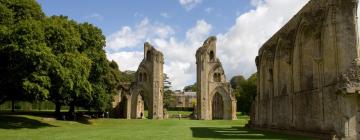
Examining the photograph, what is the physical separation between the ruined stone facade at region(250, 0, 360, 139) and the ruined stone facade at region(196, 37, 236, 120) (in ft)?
97.2

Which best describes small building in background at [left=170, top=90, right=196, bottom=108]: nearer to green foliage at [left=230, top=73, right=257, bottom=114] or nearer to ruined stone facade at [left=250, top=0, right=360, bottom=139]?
green foliage at [left=230, top=73, right=257, bottom=114]

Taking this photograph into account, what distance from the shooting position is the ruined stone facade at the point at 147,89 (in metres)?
64.0

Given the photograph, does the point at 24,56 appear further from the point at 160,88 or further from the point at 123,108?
the point at 123,108

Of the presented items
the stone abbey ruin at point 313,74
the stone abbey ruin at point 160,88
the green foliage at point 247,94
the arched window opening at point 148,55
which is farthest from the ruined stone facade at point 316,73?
the green foliage at point 247,94

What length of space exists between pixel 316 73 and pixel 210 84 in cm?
4193

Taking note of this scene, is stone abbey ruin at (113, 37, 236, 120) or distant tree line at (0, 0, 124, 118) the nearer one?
distant tree line at (0, 0, 124, 118)

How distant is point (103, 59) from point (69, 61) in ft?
42.9

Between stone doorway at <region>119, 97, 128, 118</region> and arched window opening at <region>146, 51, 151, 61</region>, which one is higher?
arched window opening at <region>146, 51, 151, 61</region>

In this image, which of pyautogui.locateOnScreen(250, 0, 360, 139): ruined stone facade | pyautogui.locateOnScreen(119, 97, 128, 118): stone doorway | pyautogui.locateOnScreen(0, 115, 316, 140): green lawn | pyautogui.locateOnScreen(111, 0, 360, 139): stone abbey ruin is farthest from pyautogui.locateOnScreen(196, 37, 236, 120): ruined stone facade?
pyautogui.locateOnScreen(0, 115, 316, 140): green lawn

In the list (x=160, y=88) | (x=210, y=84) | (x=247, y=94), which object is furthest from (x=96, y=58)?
(x=247, y=94)

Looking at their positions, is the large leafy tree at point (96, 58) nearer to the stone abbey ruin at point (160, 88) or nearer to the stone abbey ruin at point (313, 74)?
the stone abbey ruin at point (313, 74)

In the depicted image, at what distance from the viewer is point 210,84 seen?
6438 cm

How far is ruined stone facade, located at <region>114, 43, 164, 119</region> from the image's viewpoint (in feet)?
210

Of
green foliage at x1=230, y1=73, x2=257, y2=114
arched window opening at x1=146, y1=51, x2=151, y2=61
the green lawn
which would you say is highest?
arched window opening at x1=146, y1=51, x2=151, y2=61
